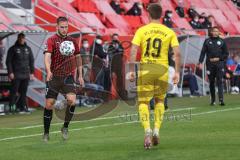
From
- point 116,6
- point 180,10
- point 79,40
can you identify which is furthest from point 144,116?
point 180,10

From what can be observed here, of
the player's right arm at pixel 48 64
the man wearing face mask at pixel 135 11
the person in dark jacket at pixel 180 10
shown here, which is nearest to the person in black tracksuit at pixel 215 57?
the player's right arm at pixel 48 64

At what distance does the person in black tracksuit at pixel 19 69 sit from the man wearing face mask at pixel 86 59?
2.99 m

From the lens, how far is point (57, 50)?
42.2ft

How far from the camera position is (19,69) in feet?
68.7

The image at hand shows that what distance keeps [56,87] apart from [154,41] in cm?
223

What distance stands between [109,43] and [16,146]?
14193 mm

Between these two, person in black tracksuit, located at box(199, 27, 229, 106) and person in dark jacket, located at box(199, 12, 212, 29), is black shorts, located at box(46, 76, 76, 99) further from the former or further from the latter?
person in dark jacket, located at box(199, 12, 212, 29)

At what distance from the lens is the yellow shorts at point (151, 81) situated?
11.6 metres

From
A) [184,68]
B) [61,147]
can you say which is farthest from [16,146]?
[184,68]

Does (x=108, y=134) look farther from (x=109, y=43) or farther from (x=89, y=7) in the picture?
(x=89, y=7)

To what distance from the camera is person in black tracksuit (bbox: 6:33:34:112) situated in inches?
818

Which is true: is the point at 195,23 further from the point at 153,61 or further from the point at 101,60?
the point at 153,61

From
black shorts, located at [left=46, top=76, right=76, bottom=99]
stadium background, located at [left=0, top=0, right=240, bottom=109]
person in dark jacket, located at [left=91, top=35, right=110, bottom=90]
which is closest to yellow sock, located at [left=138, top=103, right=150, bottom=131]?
black shorts, located at [left=46, top=76, right=76, bottom=99]

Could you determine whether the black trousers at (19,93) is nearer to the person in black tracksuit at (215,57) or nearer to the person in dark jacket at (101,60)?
the person in dark jacket at (101,60)
